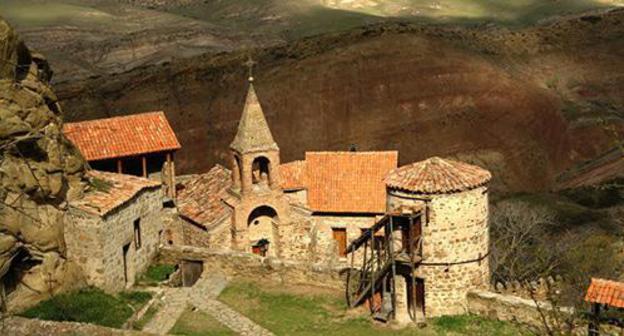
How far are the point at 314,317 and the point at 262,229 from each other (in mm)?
8087

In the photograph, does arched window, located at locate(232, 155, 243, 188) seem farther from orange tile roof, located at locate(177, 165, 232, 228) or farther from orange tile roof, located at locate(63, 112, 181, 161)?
orange tile roof, located at locate(63, 112, 181, 161)

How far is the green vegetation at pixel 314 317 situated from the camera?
28.3 meters

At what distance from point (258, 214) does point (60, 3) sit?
140 m

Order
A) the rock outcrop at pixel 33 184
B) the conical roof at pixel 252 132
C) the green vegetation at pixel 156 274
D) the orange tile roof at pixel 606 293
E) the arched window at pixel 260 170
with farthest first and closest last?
the arched window at pixel 260 170, the conical roof at pixel 252 132, the green vegetation at pixel 156 274, the rock outcrop at pixel 33 184, the orange tile roof at pixel 606 293

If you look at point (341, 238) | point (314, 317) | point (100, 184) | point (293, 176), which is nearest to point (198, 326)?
point (314, 317)

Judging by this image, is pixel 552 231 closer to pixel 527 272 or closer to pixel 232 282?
pixel 527 272

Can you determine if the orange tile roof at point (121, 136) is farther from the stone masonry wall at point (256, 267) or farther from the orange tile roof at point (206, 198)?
the stone masonry wall at point (256, 267)

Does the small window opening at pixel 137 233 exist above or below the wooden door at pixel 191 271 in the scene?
above

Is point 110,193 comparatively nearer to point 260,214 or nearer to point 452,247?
point 260,214

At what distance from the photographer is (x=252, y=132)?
35.5 metres

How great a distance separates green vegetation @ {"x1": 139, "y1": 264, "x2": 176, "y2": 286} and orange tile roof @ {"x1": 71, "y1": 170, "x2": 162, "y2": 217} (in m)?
3.37

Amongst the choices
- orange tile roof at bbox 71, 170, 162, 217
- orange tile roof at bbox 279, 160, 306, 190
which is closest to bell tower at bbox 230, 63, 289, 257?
orange tile roof at bbox 279, 160, 306, 190

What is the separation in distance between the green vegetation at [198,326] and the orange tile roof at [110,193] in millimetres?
4666

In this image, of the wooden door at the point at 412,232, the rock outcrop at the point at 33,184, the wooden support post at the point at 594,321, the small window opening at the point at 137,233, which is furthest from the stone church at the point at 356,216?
the rock outcrop at the point at 33,184
